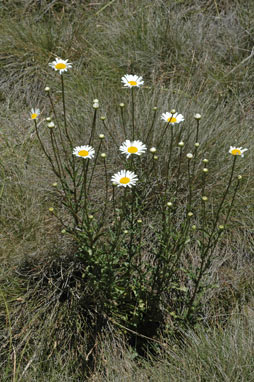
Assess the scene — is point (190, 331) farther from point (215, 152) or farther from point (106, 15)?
point (106, 15)

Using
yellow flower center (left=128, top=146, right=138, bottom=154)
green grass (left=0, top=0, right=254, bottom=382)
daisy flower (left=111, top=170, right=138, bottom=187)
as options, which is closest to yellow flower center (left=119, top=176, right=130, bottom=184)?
daisy flower (left=111, top=170, right=138, bottom=187)

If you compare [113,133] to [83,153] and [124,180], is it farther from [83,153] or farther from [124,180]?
[124,180]

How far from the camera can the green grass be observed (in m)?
2.26

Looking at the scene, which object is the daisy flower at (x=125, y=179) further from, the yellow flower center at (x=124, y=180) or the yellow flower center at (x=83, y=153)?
the yellow flower center at (x=83, y=153)

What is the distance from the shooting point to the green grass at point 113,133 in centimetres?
226

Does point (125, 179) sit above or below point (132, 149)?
below

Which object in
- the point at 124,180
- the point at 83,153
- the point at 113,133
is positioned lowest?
the point at 124,180

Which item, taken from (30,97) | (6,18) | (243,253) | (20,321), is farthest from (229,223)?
(6,18)

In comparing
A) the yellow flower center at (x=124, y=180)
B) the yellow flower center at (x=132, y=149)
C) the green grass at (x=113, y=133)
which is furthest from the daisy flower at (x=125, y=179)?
the green grass at (x=113, y=133)

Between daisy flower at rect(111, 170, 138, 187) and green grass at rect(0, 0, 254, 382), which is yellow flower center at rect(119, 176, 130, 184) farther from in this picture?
green grass at rect(0, 0, 254, 382)

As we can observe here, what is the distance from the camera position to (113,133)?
3.12 meters

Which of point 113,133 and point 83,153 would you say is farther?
point 113,133

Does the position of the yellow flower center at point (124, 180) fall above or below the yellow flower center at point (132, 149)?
below

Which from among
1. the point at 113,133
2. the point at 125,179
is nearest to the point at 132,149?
the point at 125,179
